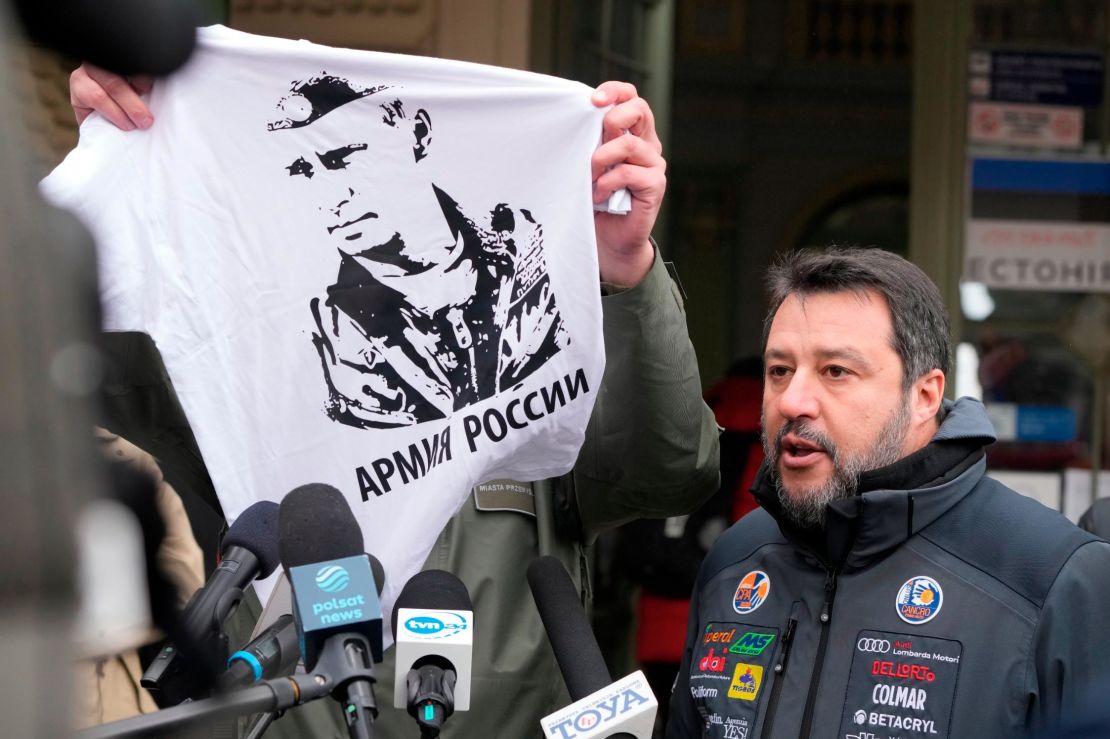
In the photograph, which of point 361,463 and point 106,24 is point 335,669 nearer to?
point 106,24

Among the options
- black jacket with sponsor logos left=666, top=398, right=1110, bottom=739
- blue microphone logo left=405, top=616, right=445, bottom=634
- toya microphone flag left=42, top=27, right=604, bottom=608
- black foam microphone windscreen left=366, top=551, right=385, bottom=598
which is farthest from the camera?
toya microphone flag left=42, top=27, right=604, bottom=608

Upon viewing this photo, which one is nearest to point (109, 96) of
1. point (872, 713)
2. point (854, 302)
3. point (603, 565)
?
point (854, 302)

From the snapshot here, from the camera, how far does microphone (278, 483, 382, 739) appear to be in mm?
1524

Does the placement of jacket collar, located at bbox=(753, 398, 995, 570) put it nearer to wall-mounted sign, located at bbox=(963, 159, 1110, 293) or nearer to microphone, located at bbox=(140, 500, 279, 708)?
microphone, located at bbox=(140, 500, 279, 708)

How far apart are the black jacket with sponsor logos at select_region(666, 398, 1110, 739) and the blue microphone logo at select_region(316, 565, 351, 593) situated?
1078 mm

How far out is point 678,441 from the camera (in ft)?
8.62

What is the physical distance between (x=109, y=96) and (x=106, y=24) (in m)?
1.54

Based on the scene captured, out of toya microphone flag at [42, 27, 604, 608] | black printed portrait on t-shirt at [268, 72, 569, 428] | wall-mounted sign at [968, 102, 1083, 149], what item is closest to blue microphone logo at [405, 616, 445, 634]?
toya microphone flag at [42, 27, 604, 608]

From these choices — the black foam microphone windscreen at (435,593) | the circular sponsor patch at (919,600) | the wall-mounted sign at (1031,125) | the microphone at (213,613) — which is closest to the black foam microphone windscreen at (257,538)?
the microphone at (213,613)

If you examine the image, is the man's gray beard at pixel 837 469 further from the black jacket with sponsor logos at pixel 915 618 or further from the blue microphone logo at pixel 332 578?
the blue microphone logo at pixel 332 578

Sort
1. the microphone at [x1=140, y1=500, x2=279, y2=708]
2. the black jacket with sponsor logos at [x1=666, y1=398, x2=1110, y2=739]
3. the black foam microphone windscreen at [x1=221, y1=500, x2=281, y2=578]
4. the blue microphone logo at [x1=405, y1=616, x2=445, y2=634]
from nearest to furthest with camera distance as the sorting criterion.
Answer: the microphone at [x1=140, y1=500, x2=279, y2=708], the black foam microphone windscreen at [x1=221, y1=500, x2=281, y2=578], the blue microphone logo at [x1=405, y1=616, x2=445, y2=634], the black jacket with sponsor logos at [x1=666, y1=398, x2=1110, y2=739]

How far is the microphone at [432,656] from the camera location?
5.97 feet

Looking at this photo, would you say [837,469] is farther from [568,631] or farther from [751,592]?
[568,631]

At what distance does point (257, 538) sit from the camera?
5.91 ft
